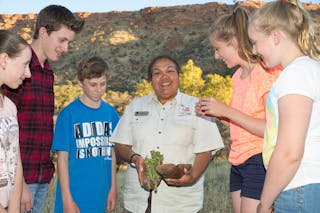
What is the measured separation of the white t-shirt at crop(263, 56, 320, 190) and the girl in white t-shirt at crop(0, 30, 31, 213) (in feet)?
4.78

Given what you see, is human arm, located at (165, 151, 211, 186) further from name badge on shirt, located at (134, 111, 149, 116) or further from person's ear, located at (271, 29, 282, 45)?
person's ear, located at (271, 29, 282, 45)

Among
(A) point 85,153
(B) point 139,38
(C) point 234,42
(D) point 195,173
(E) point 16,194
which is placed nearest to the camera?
(E) point 16,194

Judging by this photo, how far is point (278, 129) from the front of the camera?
249 cm

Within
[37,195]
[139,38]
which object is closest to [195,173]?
[37,195]

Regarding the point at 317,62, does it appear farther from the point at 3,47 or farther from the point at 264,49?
the point at 3,47

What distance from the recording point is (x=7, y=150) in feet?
10.4

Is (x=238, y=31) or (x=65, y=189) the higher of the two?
(x=238, y=31)

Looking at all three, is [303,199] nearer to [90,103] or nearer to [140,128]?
[140,128]

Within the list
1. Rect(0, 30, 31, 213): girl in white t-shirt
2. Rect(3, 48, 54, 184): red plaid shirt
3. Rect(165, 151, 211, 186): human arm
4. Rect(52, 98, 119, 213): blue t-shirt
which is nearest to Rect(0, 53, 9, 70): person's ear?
Rect(0, 30, 31, 213): girl in white t-shirt

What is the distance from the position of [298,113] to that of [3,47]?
170 centimetres

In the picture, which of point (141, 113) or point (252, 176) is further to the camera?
point (141, 113)

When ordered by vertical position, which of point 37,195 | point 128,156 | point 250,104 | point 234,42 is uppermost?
point 234,42

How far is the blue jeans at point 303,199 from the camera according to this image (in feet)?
8.23

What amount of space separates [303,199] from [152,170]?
1.54 metres
